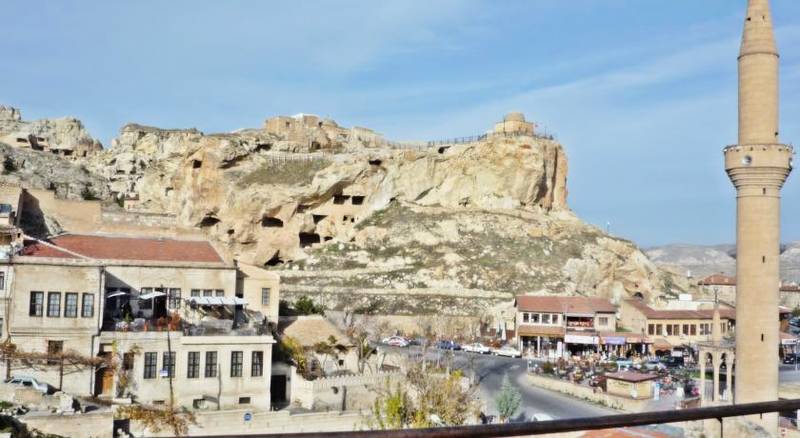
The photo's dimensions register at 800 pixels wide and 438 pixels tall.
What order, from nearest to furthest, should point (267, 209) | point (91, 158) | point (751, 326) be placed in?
point (751, 326) < point (267, 209) < point (91, 158)

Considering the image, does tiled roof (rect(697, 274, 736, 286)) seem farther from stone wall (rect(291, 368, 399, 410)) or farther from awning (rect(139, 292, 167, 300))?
awning (rect(139, 292, 167, 300))

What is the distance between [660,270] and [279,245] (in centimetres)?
3481

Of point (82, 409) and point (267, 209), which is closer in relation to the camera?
point (82, 409)

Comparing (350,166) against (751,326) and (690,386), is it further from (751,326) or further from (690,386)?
(751,326)

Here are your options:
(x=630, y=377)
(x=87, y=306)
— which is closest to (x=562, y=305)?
(x=630, y=377)

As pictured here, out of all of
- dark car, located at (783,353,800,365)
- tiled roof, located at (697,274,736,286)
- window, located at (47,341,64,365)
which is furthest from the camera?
tiled roof, located at (697,274,736,286)

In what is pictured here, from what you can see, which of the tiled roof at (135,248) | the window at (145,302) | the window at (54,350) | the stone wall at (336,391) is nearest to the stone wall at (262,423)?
the stone wall at (336,391)

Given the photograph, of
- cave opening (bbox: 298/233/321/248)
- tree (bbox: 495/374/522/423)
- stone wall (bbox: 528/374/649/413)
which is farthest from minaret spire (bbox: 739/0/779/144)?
cave opening (bbox: 298/233/321/248)

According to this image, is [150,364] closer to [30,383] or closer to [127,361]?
[127,361]

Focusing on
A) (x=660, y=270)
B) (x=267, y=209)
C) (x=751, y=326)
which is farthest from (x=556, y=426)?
(x=660, y=270)

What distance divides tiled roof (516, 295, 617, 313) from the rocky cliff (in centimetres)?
566

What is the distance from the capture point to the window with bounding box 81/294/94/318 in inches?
1013

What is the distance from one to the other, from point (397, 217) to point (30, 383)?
46753 millimetres

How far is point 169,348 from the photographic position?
26.4m
